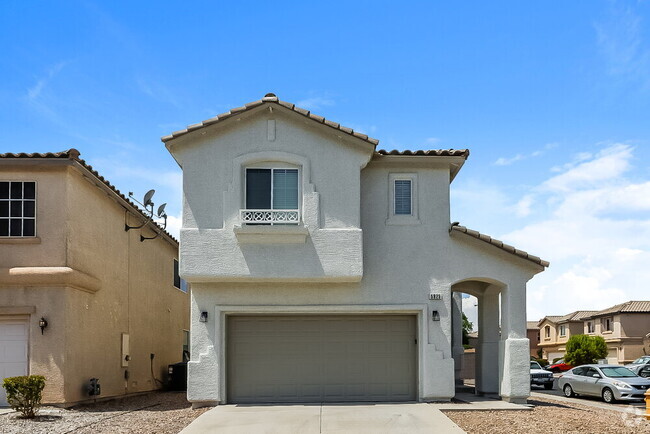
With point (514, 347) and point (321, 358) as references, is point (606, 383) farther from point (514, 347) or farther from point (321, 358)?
point (321, 358)

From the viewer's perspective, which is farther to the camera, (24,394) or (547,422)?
(24,394)

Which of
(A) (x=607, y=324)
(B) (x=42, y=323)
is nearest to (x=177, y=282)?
(B) (x=42, y=323)

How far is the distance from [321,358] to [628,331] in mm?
42418

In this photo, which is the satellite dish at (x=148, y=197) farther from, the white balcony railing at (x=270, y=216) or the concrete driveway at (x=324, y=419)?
the concrete driveway at (x=324, y=419)

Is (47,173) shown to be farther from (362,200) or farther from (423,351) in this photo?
(423,351)

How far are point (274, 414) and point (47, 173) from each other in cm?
772

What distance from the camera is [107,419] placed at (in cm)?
1480

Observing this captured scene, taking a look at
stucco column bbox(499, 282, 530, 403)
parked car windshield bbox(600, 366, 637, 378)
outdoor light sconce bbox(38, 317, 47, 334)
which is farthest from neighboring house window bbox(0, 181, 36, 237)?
parked car windshield bbox(600, 366, 637, 378)

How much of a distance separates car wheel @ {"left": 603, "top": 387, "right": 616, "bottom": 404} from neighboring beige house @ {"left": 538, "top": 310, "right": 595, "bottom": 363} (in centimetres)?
4109

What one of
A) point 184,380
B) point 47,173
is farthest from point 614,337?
point 47,173

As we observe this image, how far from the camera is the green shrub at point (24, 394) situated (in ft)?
47.6

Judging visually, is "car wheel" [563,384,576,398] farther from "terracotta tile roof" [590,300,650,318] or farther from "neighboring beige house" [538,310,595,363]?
"neighboring beige house" [538,310,595,363]

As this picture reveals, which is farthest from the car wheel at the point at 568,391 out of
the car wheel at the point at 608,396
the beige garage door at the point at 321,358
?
the beige garage door at the point at 321,358

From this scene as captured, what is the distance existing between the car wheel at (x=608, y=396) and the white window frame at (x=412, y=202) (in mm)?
9735
